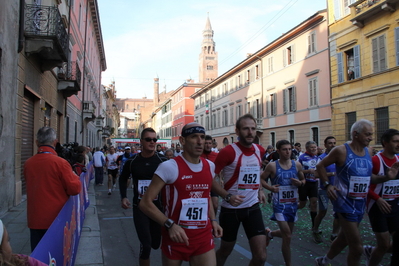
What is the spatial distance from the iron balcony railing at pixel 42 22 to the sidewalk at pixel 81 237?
5152 millimetres

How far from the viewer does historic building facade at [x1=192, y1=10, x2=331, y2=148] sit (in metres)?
24.3

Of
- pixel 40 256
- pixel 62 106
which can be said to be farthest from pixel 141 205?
pixel 62 106

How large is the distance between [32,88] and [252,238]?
9.69 metres

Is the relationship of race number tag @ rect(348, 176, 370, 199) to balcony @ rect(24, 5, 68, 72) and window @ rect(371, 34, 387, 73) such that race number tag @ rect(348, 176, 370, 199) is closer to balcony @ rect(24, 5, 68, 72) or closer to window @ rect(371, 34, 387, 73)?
balcony @ rect(24, 5, 68, 72)

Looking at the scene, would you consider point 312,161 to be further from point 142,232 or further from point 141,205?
point 141,205

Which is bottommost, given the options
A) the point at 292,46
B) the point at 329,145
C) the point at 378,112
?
the point at 329,145

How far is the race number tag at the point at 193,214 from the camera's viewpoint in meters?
3.00

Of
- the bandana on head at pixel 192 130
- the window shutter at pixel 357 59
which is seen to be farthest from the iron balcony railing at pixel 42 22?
the window shutter at pixel 357 59

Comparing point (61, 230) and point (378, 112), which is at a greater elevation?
point (378, 112)

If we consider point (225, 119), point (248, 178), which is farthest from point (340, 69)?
point (225, 119)

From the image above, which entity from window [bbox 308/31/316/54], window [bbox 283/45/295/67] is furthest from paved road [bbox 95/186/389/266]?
window [bbox 283/45/295/67]

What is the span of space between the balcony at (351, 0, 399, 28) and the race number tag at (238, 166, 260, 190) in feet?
56.1

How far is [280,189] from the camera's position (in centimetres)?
512

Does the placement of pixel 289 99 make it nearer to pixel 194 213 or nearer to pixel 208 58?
pixel 194 213
